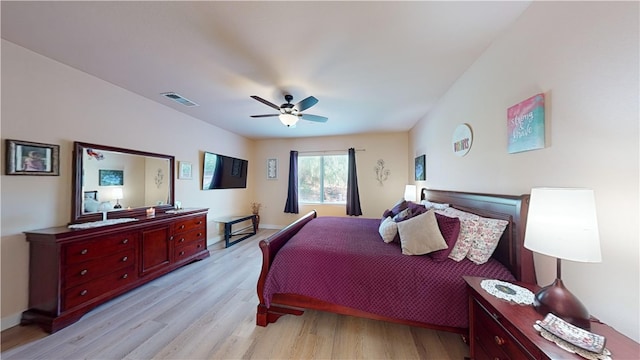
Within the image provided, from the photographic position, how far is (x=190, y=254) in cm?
337

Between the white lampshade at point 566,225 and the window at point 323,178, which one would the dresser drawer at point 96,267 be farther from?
the window at point 323,178

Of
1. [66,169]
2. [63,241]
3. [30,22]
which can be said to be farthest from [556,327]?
[66,169]

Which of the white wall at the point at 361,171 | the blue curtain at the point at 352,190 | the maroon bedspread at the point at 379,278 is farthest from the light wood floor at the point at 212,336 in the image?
the white wall at the point at 361,171

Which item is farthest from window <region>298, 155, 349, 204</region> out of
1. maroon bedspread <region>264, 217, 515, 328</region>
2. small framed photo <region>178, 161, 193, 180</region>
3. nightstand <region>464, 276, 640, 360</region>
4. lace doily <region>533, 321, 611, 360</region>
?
lace doily <region>533, 321, 611, 360</region>

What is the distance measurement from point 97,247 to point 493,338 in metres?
3.44

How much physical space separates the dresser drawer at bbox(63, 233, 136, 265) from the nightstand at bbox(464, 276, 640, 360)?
337 cm

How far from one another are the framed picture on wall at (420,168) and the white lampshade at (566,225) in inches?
114

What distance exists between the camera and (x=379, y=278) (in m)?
1.73

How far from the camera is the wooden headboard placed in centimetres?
153

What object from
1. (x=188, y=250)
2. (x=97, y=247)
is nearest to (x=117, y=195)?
(x=97, y=247)

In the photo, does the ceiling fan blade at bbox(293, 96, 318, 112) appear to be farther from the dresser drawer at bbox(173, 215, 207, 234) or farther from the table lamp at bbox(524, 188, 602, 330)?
the dresser drawer at bbox(173, 215, 207, 234)

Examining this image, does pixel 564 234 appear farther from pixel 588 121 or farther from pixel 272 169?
pixel 272 169

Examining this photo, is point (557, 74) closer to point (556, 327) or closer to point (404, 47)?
point (404, 47)

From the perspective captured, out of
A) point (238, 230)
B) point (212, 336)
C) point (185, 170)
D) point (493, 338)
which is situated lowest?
point (212, 336)
